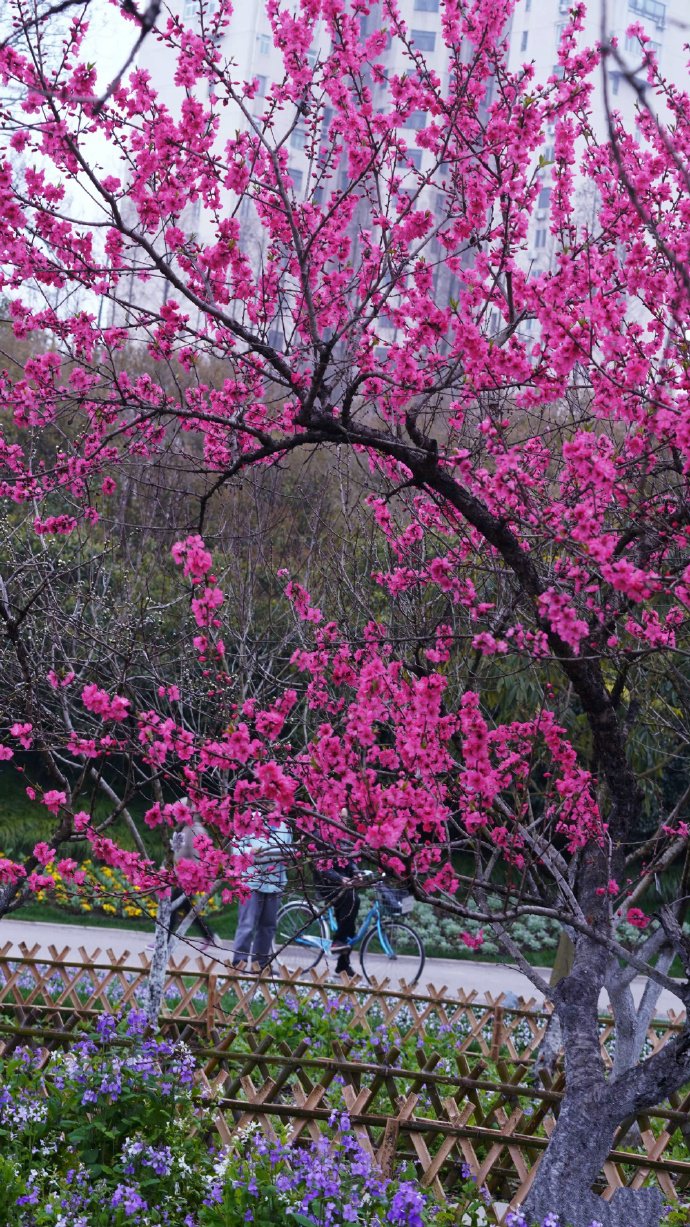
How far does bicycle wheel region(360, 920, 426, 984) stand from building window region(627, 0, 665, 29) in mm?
47073

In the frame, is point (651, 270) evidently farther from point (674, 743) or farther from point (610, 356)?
point (674, 743)

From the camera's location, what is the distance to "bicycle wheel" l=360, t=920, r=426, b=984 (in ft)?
35.8

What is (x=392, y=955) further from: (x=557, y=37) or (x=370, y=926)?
(x=557, y=37)

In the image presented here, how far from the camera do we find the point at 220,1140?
16.6 ft

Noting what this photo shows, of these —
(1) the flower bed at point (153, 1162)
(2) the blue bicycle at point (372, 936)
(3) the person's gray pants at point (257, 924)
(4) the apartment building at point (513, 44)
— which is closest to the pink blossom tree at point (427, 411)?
(1) the flower bed at point (153, 1162)

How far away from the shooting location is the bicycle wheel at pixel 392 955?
10898 mm

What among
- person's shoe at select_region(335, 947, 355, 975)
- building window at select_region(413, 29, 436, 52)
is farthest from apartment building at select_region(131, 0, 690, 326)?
person's shoe at select_region(335, 947, 355, 975)

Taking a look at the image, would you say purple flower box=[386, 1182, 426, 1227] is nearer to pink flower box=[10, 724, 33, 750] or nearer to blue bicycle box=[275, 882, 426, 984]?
pink flower box=[10, 724, 33, 750]

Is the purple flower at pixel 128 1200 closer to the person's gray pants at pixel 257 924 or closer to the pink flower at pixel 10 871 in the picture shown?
the pink flower at pixel 10 871

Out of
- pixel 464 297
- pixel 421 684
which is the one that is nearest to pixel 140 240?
pixel 464 297

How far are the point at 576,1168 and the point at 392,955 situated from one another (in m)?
7.24

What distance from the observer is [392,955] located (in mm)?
11211

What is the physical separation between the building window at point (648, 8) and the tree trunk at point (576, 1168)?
171 feet

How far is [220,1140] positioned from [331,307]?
12.4 ft
